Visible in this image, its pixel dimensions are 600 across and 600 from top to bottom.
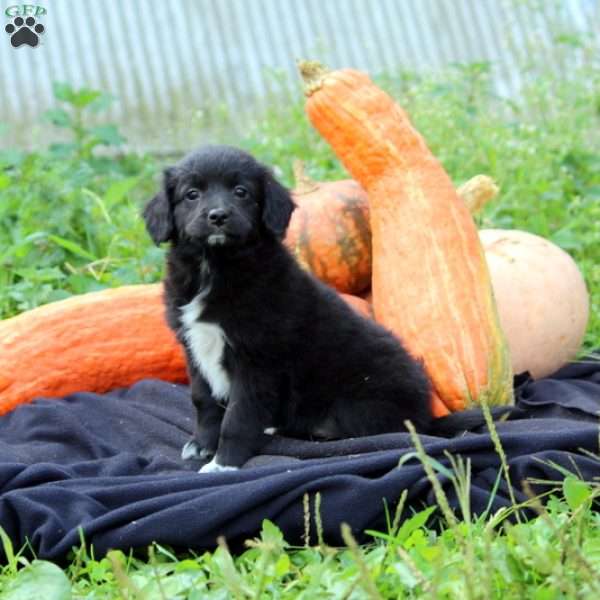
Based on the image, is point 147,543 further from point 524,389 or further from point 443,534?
point 524,389

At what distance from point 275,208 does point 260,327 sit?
43 centimetres

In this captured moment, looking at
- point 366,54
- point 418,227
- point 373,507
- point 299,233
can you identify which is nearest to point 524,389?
point 418,227

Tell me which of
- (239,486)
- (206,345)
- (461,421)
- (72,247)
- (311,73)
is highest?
(311,73)

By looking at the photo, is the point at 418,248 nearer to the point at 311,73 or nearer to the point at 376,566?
the point at 311,73

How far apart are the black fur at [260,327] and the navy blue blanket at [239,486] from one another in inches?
6.8

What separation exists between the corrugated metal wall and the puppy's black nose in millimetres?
4554

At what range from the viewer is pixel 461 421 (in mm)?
4332

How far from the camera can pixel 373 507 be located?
328cm

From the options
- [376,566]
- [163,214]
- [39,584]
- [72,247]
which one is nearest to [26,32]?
[72,247]

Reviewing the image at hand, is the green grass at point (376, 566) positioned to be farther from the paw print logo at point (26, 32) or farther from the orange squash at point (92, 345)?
the paw print logo at point (26, 32)

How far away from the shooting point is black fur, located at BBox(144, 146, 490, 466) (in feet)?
Result: 13.2

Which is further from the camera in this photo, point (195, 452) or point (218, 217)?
point (195, 452)

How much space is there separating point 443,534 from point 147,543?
32.6 inches

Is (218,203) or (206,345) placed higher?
(218,203)
